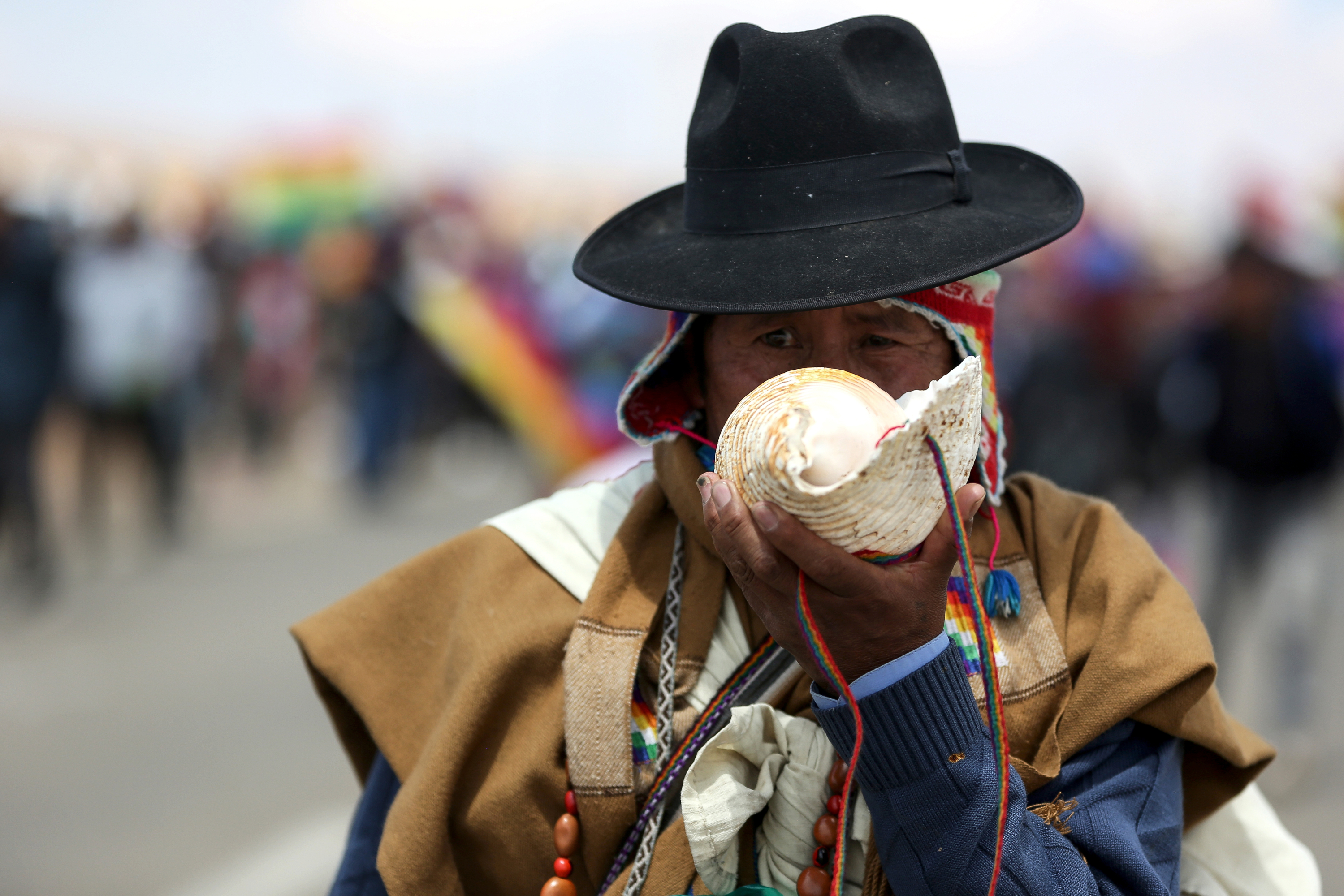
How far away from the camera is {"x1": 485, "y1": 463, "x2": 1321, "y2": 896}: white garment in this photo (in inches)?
62.9

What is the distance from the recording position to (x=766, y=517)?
1279 mm

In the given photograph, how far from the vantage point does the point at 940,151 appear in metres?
1.71

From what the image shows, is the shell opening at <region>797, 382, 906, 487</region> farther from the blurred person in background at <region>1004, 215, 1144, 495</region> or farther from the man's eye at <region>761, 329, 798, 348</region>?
the blurred person in background at <region>1004, 215, 1144, 495</region>

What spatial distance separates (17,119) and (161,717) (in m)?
27.8

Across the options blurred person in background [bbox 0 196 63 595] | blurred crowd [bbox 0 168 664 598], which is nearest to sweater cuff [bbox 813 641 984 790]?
blurred crowd [bbox 0 168 664 598]

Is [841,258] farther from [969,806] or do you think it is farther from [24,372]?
[24,372]

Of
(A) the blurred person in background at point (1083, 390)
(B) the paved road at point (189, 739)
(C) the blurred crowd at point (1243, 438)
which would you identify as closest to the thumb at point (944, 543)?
(C) the blurred crowd at point (1243, 438)

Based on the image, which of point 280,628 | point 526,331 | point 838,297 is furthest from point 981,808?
point 526,331

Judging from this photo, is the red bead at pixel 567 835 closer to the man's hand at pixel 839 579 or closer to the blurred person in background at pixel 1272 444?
the man's hand at pixel 839 579

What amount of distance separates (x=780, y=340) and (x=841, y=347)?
0.09 meters

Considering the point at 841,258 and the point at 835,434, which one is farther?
the point at 841,258

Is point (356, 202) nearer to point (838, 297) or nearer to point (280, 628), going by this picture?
point (280, 628)

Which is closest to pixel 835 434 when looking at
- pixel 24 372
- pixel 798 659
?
pixel 798 659

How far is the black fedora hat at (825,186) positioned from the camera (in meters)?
1.58
